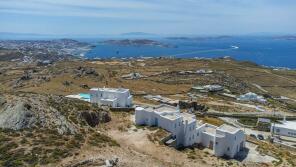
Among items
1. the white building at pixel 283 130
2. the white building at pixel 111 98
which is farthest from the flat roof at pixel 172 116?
the white building at pixel 283 130

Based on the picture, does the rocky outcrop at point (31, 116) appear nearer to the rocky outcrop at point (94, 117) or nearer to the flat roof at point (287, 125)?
the rocky outcrop at point (94, 117)

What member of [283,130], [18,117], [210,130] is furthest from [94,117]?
[283,130]

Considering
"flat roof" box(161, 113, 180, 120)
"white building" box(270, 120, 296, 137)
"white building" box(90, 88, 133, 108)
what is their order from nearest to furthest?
"flat roof" box(161, 113, 180, 120)
"white building" box(90, 88, 133, 108)
"white building" box(270, 120, 296, 137)

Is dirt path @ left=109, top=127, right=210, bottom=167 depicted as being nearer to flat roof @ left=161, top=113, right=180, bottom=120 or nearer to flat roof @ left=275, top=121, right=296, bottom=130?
flat roof @ left=161, top=113, right=180, bottom=120

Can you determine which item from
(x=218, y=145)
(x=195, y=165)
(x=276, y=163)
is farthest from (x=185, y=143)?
(x=276, y=163)

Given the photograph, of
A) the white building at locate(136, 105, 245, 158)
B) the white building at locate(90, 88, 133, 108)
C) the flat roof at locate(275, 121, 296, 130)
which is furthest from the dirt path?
the flat roof at locate(275, 121, 296, 130)
